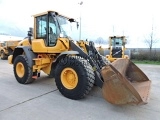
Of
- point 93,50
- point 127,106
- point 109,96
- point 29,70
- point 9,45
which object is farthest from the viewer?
point 9,45

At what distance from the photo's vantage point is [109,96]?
138 inches

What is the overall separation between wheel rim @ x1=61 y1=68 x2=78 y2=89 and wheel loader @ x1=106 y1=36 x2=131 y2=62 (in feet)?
24.9

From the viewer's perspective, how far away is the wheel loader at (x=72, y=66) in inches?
137

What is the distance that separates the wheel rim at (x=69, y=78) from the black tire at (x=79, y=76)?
0.08m

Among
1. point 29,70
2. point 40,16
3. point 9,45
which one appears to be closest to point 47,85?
point 29,70

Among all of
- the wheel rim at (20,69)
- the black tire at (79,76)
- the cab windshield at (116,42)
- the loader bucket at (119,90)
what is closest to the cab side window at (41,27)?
the wheel rim at (20,69)

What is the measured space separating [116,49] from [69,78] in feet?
28.8

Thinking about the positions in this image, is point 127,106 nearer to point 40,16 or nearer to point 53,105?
point 53,105

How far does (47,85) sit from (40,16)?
2225 millimetres

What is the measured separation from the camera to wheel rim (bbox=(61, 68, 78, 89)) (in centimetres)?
424

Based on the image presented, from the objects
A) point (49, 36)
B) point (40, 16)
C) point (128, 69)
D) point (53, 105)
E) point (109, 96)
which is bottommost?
point (53, 105)

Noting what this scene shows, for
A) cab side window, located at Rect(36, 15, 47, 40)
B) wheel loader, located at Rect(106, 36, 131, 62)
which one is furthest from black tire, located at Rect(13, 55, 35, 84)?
wheel loader, located at Rect(106, 36, 131, 62)

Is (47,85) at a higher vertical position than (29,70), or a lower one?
lower

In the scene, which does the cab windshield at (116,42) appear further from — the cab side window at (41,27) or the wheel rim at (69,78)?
the wheel rim at (69,78)
